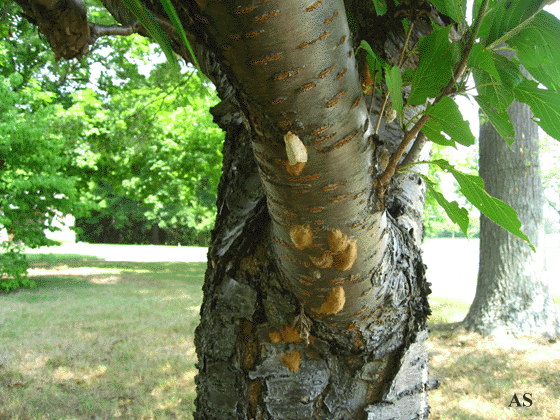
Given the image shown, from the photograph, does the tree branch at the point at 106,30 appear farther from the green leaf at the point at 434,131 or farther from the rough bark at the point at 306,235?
the green leaf at the point at 434,131

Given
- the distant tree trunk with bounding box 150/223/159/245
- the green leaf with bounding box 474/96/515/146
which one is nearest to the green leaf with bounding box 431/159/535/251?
the green leaf with bounding box 474/96/515/146

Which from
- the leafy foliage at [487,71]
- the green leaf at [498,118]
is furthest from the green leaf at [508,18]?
the green leaf at [498,118]

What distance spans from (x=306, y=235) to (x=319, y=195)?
0.12 m

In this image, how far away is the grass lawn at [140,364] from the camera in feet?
11.1

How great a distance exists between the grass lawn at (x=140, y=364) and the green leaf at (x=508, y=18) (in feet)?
11.1

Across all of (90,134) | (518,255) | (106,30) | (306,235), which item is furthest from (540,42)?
(90,134)

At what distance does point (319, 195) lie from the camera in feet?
2.72

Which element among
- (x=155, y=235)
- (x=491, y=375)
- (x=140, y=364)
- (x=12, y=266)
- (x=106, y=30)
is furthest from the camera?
(x=155, y=235)

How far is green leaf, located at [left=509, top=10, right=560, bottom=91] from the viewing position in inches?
26.6

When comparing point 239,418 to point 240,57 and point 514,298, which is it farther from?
point 514,298

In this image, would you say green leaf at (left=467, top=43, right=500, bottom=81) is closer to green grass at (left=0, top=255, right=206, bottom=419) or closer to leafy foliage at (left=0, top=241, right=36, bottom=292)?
green grass at (left=0, top=255, right=206, bottom=419)

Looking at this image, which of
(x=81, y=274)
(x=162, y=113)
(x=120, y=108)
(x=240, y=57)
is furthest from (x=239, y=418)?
(x=81, y=274)

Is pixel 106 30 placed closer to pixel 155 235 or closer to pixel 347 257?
pixel 347 257

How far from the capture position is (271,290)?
1.26m
